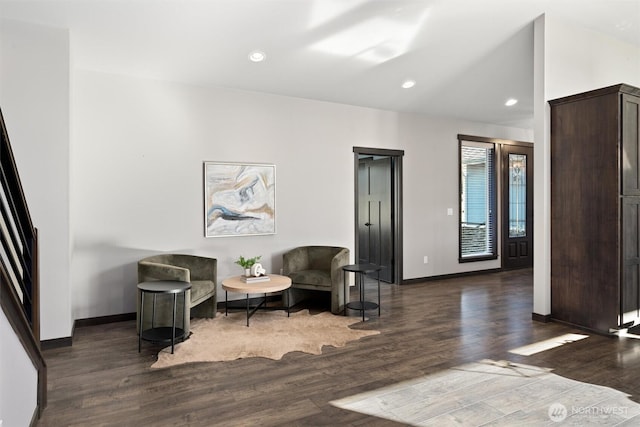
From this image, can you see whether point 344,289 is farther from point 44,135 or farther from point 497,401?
point 44,135

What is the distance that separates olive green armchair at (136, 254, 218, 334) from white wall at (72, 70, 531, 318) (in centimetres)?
34

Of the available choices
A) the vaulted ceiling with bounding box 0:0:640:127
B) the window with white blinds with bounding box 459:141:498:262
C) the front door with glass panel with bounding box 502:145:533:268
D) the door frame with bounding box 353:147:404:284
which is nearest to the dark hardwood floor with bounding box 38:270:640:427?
the door frame with bounding box 353:147:404:284

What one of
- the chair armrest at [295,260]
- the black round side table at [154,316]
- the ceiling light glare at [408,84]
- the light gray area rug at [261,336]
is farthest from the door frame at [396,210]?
the black round side table at [154,316]

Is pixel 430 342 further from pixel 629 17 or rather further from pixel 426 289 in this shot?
pixel 629 17

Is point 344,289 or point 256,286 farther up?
point 256,286

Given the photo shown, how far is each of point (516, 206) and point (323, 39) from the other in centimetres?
546

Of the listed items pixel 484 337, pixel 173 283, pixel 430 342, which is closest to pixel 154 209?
pixel 173 283

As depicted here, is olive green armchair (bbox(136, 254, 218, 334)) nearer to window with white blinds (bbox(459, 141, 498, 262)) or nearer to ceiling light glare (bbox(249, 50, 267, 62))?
ceiling light glare (bbox(249, 50, 267, 62))

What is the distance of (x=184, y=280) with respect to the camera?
13.1ft

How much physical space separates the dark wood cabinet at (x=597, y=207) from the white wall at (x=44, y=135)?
16.1 feet

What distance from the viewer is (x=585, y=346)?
145 inches
